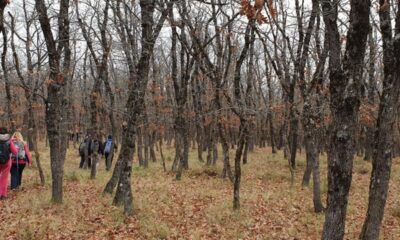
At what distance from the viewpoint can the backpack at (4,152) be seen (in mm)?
11188

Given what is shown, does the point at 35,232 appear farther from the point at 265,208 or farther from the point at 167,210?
the point at 265,208

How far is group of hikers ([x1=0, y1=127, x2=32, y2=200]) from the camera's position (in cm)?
1112

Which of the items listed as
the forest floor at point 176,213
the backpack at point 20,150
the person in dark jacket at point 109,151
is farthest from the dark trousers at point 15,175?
the person in dark jacket at point 109,151

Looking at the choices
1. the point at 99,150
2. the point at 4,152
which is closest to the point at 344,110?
the point at 4,152

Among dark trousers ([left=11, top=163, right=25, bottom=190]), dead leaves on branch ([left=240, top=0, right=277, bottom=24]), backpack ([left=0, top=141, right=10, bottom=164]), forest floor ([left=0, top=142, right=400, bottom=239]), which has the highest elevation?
dead leaves on branch ([left=240, top=0, right=277, bottom=24])

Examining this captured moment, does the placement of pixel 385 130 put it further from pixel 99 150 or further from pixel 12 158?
pixel 99 150

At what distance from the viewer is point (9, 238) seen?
770cm

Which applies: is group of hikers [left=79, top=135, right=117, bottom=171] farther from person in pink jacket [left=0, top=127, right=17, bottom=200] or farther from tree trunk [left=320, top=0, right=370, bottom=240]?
tree trunk [left=320, top=0, right=370, bottom=240]

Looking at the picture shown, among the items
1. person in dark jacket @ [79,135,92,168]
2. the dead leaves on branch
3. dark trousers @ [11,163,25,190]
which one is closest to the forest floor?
dark trousers @ [11,163,25,190]

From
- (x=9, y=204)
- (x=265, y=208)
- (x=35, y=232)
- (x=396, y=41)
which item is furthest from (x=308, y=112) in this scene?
(x=9, y=204)

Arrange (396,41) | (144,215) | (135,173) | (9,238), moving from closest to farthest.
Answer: (396,41)
(9,238)
(144,215)
(135,173)

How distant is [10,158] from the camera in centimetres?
1150

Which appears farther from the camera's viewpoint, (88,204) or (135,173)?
(135,173)

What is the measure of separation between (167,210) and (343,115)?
6.16m
